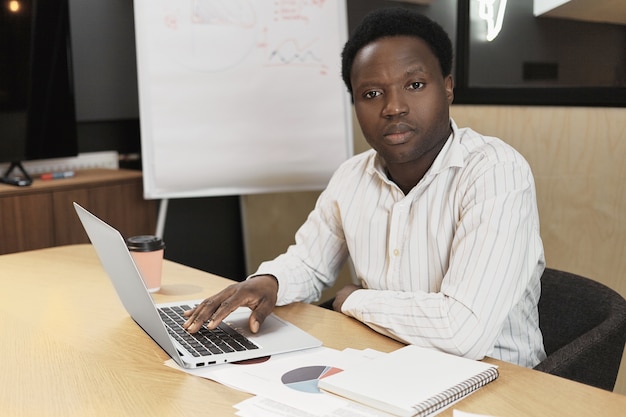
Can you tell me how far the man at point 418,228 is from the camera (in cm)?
136

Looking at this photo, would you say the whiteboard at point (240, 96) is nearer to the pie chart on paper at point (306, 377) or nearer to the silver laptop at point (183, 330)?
the silver laptop at point (183, 330)

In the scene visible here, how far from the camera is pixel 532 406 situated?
1031mm

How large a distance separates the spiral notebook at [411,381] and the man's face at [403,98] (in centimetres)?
56

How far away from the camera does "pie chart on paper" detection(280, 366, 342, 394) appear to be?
110cm

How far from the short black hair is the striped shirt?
196 millimetres

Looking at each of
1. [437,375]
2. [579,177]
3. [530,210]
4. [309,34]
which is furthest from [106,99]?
[437,375]

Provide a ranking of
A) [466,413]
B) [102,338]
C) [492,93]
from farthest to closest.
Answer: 1. [492,93]
2. [102,338]
3. [466,413]

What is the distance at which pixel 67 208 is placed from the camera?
9.77 ft

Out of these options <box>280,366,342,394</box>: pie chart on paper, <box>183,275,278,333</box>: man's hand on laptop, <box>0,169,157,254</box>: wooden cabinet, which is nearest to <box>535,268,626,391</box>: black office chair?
<box>280,366,342,394</box>: pie chart on paper

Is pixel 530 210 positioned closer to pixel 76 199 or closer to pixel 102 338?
pixel 102 338

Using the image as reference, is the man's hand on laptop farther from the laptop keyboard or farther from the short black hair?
the short black hair

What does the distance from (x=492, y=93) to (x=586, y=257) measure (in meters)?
0.74

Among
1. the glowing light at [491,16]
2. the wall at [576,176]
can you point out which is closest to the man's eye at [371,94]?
the wall at [576,176]

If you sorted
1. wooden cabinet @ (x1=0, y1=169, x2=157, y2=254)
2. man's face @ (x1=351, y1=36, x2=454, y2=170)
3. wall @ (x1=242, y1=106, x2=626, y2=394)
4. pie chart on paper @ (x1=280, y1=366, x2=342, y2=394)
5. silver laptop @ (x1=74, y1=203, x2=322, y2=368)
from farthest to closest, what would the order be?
wooden cabinet @ (x1=0, y1=169, x2=157, y2=254)
wall @ (x1=242, y1=106, x2=626, y2=394)
man's face @ (x1=351, y1=36, x2=454, y2=170)
silver laptop @ (x1=74, y1=203, x2=322, y2=368)
pie chart on paper @ (x1=280, y1=366, x2=342, y2=394)
